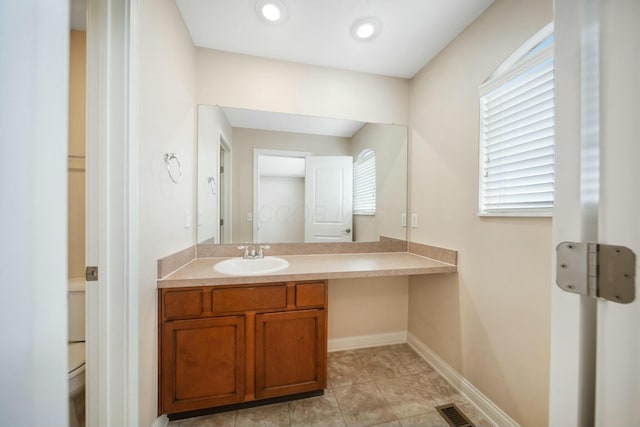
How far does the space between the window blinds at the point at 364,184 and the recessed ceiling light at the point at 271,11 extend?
3.90 ft

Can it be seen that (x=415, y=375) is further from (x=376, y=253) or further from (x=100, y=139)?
(x=100, y=139)

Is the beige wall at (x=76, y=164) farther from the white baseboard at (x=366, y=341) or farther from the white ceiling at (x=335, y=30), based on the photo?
the white baseboard at (x=366, y=341)

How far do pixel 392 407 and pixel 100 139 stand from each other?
2157 mm

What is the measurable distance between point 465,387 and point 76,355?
229 centimetres

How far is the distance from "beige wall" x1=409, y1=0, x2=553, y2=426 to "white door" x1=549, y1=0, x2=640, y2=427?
934 mm

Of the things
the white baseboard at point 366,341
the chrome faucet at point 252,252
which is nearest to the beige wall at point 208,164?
the chrome faucet at point 252,252

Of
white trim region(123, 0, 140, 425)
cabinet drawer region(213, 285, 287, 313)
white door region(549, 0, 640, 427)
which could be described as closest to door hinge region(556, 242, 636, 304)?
white door region(549, 0, 640, 427)

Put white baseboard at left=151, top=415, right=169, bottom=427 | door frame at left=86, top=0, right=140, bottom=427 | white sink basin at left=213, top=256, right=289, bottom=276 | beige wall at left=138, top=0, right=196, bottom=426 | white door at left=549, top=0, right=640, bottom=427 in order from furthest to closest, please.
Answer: white sink basin at left=213, top=256, right=289, bottom=276, white baseboard at left=151, top=415, right=169, bottom=427, beige wall at left=138, top=0, right=196, bottom=426, door frame at left=86, top=0, right=140, bottom=427, white door at left=549, top=0, right=640, bottom=427

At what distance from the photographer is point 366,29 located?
5.27ft

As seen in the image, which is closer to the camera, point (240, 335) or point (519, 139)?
point (519, 139)

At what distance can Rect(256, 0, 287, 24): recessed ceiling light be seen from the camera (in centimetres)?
143

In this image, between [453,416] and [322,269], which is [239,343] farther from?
[453,416]

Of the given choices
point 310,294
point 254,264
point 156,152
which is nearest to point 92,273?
point 156,152

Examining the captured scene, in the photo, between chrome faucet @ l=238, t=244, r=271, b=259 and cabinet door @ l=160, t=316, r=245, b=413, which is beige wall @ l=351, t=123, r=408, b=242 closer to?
chrome faucet @ l=238, t=244, r=271, b=259
